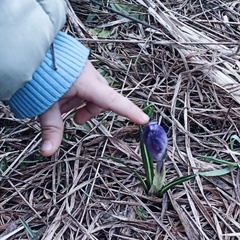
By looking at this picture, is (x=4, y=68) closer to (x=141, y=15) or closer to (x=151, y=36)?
(x=151, y=36)

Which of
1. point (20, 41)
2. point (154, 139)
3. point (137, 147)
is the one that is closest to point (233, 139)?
point (137, 147)

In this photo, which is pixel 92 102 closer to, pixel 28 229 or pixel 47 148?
pixel 47 148

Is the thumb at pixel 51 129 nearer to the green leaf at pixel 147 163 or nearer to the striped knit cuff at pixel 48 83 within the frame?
the striped knit cuff at pixel 48 83

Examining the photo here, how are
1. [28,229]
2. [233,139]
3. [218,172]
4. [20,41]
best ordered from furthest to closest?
1. [233,139]
2. [218,172]
3. [28,229]
4. [20,41]

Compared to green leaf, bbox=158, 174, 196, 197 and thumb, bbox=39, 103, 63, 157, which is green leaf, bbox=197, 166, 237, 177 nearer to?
green leaf, bbox=158, 174, 196, 197

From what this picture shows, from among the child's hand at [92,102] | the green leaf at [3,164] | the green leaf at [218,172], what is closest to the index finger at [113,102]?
the child's hand at [92,102]

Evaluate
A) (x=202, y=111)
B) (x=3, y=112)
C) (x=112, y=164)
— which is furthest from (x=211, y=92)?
(x=3, y=112)

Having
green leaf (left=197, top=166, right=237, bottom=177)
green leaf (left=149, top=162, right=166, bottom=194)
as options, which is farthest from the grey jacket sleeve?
green leaf (left=197, top=166, right=237, bottom=177)

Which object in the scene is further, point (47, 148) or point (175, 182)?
point (175, 182)
